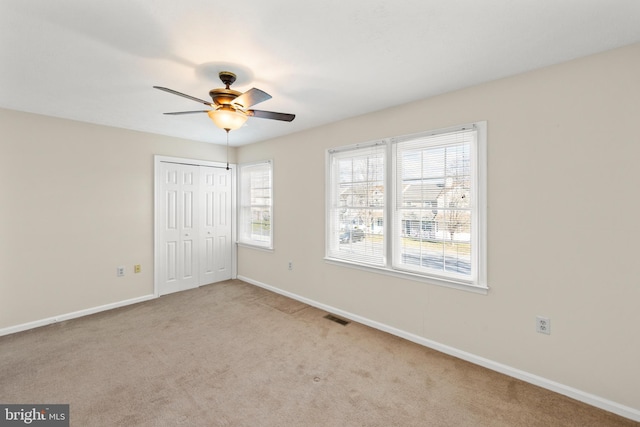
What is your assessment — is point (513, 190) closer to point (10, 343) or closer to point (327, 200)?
point (327, 200)

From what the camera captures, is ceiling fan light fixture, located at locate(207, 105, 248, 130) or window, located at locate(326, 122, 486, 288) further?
window, located at locate(326, 122, 486, 288)

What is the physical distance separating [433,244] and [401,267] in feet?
1.45

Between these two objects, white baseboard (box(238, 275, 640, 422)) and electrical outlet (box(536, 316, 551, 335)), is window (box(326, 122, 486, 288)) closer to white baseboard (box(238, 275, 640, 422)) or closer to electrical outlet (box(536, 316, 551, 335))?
electrical outlet (box(536, 316, 551, 335))

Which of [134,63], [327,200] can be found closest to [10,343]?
[134,63]

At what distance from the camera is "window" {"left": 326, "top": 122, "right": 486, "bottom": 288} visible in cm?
260

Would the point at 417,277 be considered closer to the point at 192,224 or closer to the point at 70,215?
the point at 192,224

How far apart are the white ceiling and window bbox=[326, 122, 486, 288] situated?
1.95 feet

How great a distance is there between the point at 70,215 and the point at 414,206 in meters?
4.21

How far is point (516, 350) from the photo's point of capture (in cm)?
234

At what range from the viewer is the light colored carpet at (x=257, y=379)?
1906 millimetres

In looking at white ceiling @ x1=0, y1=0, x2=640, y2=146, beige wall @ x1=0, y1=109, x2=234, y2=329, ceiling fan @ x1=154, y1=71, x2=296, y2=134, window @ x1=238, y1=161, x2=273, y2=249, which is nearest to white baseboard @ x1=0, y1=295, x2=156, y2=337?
beige wall @ x1=0, y1=109, x2=234, y2=329

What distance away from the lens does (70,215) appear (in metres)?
3.52

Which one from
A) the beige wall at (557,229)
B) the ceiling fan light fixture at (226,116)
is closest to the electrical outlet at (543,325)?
the beige wall at (557,229)

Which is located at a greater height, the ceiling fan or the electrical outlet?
the ceiling fan
